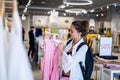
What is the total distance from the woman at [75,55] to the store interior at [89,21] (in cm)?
40

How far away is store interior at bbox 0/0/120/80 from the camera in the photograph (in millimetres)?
3744

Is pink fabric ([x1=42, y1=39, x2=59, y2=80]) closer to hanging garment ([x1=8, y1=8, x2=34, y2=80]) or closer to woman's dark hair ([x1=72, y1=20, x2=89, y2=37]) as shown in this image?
woman's dark hair ([x1=72, y1=20, x2=89, y2=37])

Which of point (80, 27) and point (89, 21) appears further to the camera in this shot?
point (89, 21)

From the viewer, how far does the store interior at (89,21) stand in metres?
3.74

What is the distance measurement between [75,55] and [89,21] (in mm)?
13749

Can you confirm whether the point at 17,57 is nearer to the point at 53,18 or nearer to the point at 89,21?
the point at 53,18


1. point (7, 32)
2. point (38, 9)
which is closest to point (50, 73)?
point (7, 32)

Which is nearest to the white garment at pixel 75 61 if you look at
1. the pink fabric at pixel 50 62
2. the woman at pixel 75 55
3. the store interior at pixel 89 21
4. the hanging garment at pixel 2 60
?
the woman at pixel 75 55

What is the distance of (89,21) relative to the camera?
16.4 m

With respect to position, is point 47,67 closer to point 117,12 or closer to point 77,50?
point 77,50

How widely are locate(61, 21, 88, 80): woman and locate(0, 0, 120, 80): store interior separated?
40cm

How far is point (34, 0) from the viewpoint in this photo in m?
19.5

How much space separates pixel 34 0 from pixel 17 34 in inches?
728

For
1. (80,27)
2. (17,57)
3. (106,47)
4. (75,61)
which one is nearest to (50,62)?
(75,61)
